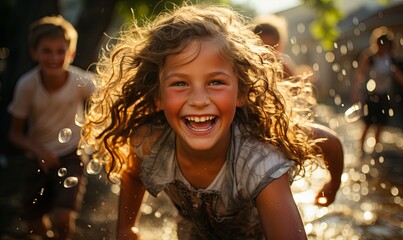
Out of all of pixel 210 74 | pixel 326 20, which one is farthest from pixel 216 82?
pixel 326 20

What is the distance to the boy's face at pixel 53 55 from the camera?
589cm

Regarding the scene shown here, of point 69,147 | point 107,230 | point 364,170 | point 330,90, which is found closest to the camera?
point 69,147

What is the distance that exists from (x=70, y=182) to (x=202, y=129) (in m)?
2.33

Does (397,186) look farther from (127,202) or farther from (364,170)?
(127,202)

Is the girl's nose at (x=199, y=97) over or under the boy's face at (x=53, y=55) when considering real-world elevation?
under

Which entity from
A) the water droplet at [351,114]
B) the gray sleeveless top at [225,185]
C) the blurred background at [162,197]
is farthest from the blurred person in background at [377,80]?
the gray sleeveless top at [225,185]

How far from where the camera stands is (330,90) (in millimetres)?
42156

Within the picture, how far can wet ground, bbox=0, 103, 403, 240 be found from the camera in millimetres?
5863

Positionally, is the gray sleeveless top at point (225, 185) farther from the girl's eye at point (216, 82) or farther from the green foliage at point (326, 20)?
the green foliage at point (326, 20)

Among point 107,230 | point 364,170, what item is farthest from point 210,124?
point 364,170

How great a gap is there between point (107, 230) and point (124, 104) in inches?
94.3

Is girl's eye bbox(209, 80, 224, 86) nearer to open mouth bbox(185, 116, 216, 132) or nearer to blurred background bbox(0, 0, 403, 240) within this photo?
open mouth bbox(185, 116, 216, 132)

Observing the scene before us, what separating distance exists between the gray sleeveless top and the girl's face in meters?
0.17

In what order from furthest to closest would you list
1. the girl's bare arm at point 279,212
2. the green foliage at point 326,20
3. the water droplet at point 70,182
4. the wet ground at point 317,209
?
the green foliage at point 326,20 → the wet ground at point 317,209 → the water droplet at point 70,182 → the girl's bare arm at point 279,212
